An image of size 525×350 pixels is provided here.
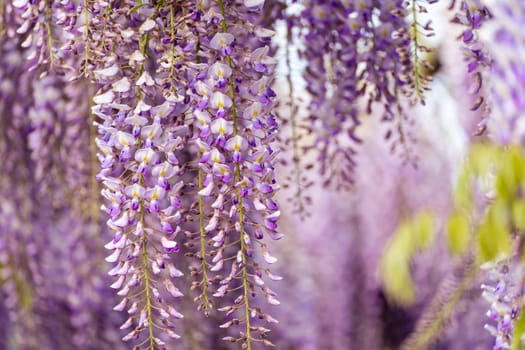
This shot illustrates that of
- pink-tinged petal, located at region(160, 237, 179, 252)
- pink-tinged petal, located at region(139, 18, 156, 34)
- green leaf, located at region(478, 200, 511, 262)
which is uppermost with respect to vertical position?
pink-tinged petal, located at region(139, 18, 156, 34)

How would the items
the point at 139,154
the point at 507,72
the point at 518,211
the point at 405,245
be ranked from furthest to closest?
1. the point at 405,245
2. the point at 507,72
3. the point at 518,211
4. the point at 139,154

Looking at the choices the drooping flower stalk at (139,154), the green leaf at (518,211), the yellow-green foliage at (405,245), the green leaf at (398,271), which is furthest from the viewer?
the green leaf at (398,271)

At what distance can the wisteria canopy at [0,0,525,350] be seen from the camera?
3.13ft

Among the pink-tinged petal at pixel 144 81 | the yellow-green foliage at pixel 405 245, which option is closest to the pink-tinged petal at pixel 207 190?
the pink-tinged petal at pixel 144 81

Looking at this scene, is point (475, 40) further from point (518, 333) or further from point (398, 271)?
point (398, 271)

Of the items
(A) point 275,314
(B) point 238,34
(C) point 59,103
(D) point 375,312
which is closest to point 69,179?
(C) point 59,103

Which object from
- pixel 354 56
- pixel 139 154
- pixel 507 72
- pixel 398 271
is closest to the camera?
pixel 139 154

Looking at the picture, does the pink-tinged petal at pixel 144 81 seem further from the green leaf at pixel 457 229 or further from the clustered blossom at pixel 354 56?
the green leaf at pixel 457 229

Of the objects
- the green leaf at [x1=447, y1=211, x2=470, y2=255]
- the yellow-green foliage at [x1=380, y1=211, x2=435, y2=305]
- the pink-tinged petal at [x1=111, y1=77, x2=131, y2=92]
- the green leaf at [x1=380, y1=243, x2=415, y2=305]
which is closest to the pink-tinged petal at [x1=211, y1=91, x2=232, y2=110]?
the pink-tinged petal at [x1=111, y1=77, x2=131, y2=92]

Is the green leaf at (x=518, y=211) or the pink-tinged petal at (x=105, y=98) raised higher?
the pink-tinged petal at (x=105, y=98)

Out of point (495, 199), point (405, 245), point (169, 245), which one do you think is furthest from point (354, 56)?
point (405, 245)

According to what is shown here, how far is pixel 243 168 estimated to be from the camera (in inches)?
37.5

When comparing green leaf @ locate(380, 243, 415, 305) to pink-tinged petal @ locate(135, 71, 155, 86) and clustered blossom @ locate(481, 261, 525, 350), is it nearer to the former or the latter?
clustered blossom @ locate(481, 261, 525, 350)

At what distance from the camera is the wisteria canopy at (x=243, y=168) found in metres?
0.95
